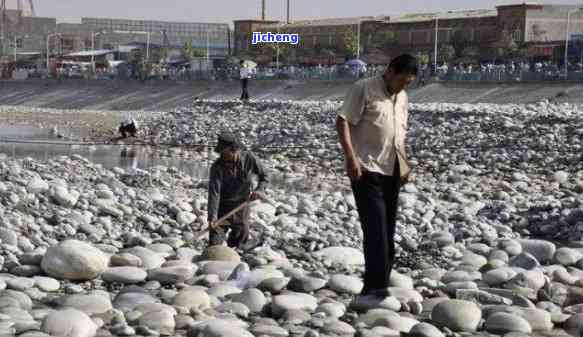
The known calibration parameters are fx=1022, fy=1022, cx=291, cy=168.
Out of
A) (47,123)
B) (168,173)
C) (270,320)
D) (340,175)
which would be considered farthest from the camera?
(47,123)

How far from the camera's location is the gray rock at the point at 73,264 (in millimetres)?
6211

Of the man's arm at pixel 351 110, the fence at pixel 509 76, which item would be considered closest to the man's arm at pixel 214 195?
the man's arm at pixel 351 110

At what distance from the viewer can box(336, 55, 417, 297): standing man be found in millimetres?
Answer: 5371

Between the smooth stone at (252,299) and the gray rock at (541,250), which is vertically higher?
the smooth stone at (252,299)

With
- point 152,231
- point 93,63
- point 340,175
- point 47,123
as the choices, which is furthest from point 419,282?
point 93,63

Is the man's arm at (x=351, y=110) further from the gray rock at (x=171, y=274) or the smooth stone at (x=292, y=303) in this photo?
the gray rock at (x=171, y=274)

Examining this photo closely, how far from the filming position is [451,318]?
531 cm


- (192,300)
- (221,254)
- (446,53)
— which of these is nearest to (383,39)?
(446,53)

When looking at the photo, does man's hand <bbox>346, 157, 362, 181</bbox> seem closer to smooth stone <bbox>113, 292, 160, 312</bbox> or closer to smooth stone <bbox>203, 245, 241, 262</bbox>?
smooth stone <bbox>113, 292, 160, 312</bbox>

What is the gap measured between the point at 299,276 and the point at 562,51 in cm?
4600

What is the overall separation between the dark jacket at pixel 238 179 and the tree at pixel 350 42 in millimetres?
59912

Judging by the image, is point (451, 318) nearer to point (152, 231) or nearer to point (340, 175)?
point (152, 231)

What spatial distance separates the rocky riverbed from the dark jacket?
0.47 m

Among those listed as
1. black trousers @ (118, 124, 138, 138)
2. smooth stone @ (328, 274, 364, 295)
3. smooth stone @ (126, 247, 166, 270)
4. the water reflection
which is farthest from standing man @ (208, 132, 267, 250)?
black trousers @ (118, 124, 138, 138)
